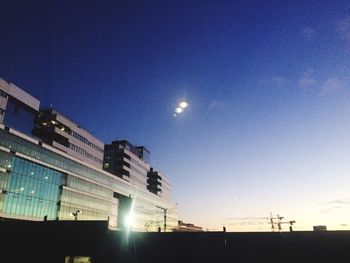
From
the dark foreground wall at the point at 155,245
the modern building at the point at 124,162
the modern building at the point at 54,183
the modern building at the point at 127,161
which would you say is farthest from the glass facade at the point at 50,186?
the dark foreground wall at the point at 155,245

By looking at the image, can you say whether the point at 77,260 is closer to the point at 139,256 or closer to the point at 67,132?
the point at 139,256

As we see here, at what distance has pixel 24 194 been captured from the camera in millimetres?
71875

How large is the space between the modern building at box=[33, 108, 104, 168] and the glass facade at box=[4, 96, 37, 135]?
7.31m

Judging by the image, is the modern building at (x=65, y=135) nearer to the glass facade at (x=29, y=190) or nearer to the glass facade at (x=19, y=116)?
the glass facade at (x=19, y=116)

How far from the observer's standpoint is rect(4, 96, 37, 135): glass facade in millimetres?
72900

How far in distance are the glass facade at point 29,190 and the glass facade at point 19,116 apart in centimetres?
906

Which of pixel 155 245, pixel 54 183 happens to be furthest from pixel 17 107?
pixel 155 245

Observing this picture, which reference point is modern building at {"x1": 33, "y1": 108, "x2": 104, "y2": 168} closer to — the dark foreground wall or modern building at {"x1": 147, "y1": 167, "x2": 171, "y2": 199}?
the dark foreground wall

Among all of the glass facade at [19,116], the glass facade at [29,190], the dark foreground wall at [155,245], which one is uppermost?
the glass facade at [19,116]

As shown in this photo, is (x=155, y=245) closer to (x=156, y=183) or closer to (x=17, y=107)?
(x=17, y=107)

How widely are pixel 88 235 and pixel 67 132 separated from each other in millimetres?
65857

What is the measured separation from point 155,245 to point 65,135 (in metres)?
65.4

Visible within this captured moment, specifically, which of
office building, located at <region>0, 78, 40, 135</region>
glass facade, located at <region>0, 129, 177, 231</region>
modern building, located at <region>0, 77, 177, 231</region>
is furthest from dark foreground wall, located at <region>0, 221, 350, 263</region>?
office building, located at <region>0, 78, 40, 135</region>

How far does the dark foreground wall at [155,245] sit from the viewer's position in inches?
1260
